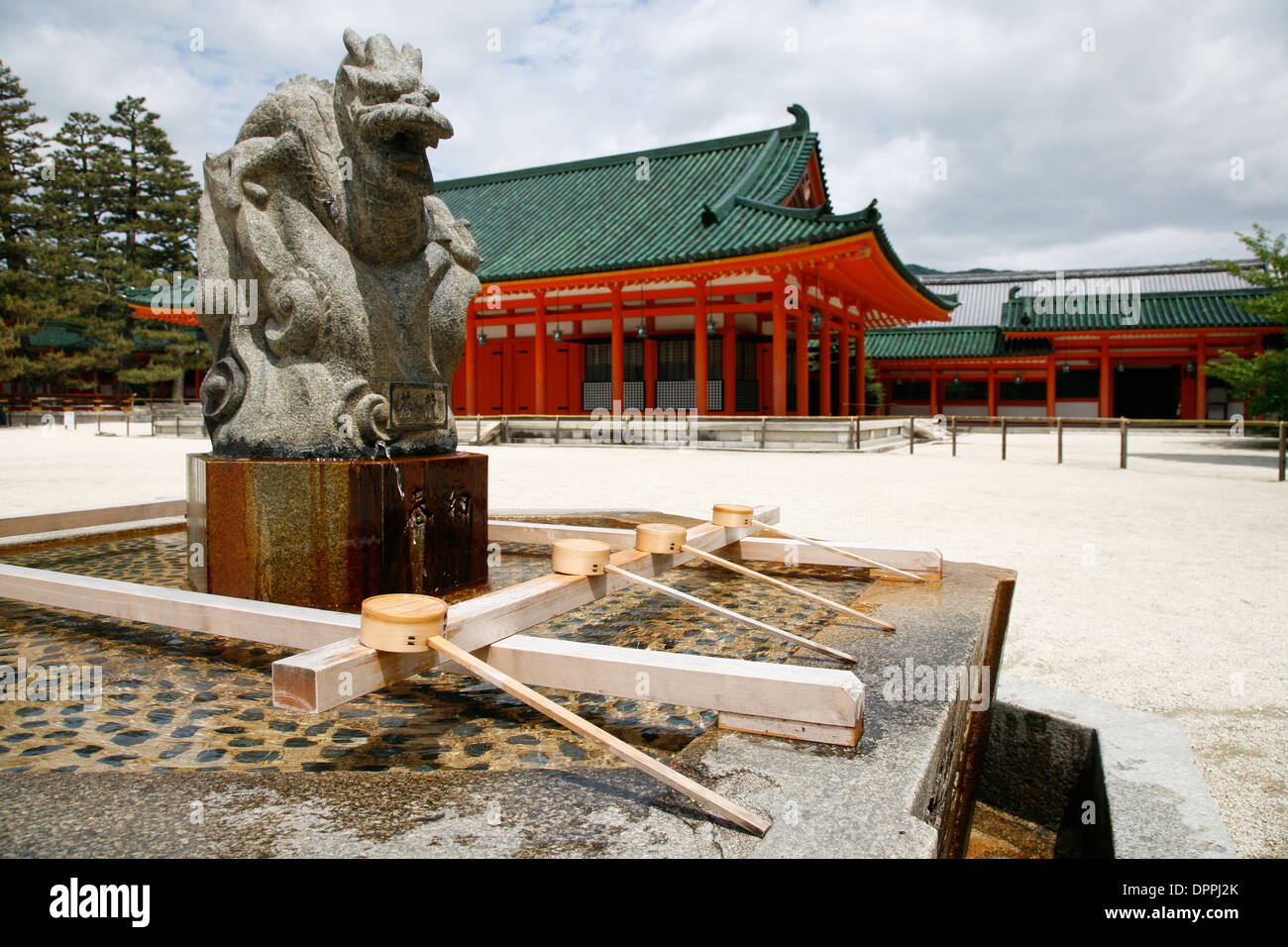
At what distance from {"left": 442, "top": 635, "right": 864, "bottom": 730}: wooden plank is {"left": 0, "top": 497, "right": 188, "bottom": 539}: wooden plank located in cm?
345

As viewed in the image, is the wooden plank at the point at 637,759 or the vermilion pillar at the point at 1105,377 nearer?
the wooden plank at the point at 637,759

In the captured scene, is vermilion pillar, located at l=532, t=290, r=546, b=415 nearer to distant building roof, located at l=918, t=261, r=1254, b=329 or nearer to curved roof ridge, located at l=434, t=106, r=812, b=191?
curved roof ridge, located at l=434, t=106, r=812, b=191

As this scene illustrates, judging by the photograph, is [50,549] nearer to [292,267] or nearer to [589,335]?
[292,267]

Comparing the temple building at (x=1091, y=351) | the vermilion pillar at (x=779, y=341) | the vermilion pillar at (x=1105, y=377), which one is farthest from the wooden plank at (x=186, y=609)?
the vermilion pillar at (x=1105, y=377)

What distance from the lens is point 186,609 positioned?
2387 millimetres

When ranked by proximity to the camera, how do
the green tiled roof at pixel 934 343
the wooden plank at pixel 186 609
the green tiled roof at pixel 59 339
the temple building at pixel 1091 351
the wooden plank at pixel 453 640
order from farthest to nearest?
the green tiled roof at pixel 59 339 → the green tiled roof at pixel 934 343 → the temple building at pixel 1091 351 → the wooden plank at pixel 186 609 → the wooden plank at pixel 453 640

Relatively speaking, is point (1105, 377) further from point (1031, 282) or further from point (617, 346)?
point (617, 346)

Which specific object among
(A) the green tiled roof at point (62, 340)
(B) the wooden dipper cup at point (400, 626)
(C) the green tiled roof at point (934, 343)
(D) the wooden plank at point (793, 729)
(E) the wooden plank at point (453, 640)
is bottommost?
(D) the wooden plank at point (793, 729)

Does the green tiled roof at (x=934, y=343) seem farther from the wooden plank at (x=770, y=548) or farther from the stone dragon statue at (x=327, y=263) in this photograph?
the stone dragon statue at (x=327, y=263)

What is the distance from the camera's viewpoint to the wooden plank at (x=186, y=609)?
218cm

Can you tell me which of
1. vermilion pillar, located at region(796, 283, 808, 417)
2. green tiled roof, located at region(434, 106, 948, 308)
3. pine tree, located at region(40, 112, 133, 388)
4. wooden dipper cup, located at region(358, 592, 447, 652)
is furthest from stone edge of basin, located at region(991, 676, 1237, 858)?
pine tree, located at region(40, 112, 133, 388)

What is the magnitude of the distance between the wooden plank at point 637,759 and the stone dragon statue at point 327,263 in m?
1.83

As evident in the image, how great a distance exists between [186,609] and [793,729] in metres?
1.80

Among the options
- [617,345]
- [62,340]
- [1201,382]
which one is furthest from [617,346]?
[62,340]
